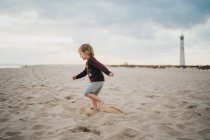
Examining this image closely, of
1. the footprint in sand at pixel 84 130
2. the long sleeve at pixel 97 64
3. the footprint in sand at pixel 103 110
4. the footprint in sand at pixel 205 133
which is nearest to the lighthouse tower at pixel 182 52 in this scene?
the footprint in sand at pixel 103 110

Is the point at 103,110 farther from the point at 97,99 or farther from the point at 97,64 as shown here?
the point at 97,64

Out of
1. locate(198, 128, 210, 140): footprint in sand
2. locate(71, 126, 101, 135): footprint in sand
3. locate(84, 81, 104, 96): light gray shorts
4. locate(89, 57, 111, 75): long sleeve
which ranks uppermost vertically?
locate(89, 57, 111, 75): long sleeve

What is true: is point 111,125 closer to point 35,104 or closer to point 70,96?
point 35,104

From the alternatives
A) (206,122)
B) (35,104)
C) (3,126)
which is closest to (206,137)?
(206,122)

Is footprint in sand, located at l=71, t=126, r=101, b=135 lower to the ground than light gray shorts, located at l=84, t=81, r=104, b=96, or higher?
lower

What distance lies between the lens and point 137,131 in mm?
2986

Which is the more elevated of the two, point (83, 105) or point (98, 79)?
point (98, 79)

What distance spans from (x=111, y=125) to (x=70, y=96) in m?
2.88

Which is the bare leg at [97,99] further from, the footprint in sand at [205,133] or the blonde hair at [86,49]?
the footprint in sand at [205,133]

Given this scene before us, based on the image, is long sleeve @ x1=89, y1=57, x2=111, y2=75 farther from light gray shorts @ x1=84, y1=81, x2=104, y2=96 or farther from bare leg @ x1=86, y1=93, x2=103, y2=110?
bare leg @ x1=86, y1=93, x2=103, y2=110

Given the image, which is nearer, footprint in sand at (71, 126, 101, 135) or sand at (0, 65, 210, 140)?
sand at (0, 65, 210, 140)

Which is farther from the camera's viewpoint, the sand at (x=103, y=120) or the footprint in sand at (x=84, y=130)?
the footprint in sand at (x=84, y=130)

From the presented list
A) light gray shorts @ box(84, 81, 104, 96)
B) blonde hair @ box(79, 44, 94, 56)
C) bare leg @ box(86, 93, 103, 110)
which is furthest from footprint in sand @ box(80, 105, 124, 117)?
blonde hair @ box(79, 44, 94, 56)

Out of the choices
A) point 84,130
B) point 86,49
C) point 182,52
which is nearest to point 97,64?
point 86,49
